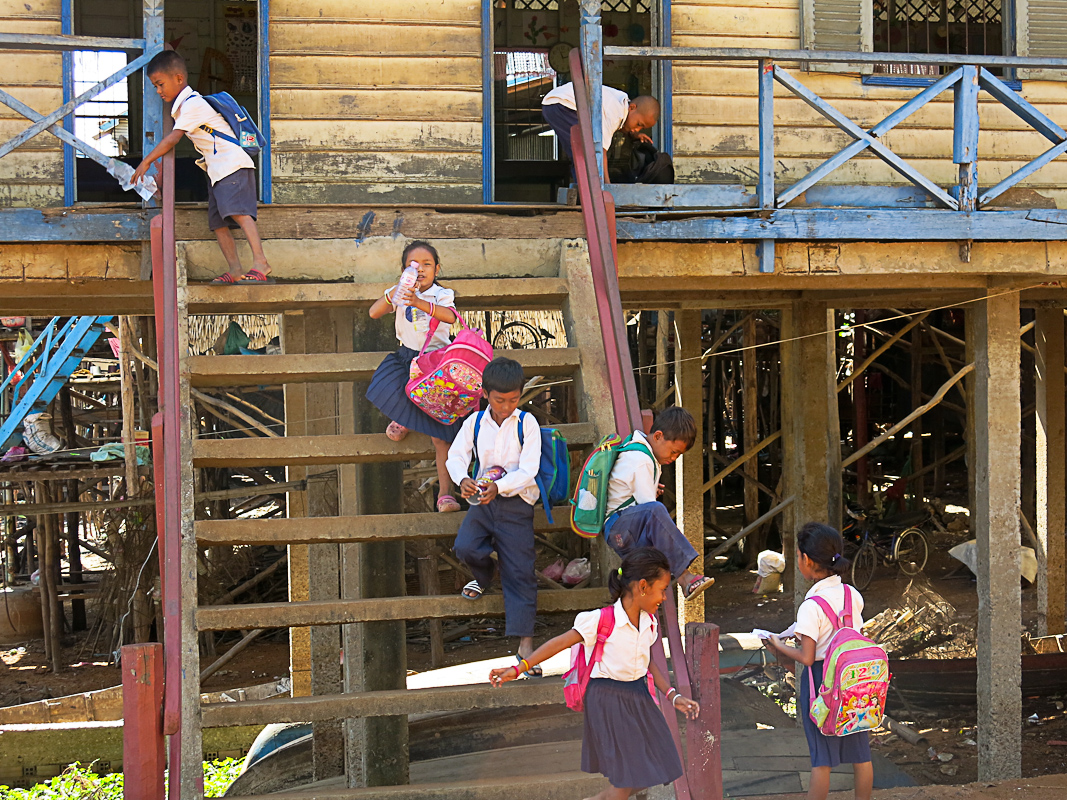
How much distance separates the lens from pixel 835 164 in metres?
6.01

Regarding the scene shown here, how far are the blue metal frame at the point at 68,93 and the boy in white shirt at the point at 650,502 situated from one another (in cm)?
398

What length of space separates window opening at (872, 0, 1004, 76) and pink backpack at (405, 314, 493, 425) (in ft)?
19.0

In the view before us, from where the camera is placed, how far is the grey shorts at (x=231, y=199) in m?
5.29

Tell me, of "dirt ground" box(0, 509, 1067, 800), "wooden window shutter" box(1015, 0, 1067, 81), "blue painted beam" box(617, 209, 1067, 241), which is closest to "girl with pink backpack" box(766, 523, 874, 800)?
"blue painted beam" box(617, 209, 1067, 241)

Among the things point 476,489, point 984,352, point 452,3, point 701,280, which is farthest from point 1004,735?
point 452,3

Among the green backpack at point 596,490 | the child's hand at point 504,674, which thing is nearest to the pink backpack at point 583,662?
the child's hand at point 504,674

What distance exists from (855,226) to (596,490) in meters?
3.01

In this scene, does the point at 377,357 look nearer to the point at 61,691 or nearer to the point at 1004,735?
the point at 1004,735

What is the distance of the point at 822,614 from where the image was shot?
4.17 meters

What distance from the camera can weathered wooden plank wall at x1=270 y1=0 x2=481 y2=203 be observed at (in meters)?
6.57

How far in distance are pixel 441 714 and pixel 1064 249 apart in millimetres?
5471

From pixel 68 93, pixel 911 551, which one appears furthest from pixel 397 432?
pixel 911 551

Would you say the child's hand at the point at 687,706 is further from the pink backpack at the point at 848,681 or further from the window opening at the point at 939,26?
the window opening at the point at 939,26

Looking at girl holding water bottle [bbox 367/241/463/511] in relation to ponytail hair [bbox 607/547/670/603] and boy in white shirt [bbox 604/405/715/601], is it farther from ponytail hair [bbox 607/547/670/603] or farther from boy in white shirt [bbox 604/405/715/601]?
ponytail hair [bbox 607/547/670/603]
